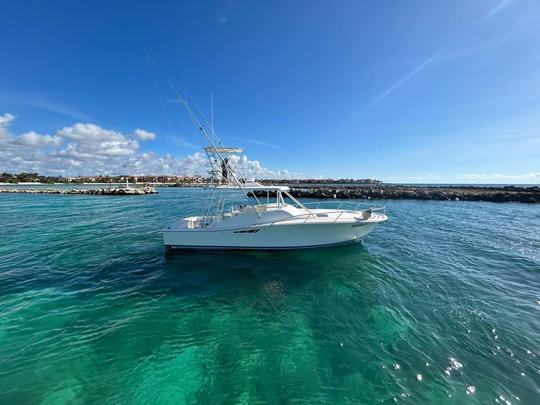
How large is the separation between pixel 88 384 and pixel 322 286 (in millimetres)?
7373

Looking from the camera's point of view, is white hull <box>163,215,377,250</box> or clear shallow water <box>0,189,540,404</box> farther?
white hull <box>163,215,377,250</box>

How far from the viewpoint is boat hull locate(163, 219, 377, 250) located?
11898 millimetres

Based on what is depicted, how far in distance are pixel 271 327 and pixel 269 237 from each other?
18.5ft

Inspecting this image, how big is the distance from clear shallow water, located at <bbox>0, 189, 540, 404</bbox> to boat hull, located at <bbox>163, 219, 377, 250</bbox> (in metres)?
0.62

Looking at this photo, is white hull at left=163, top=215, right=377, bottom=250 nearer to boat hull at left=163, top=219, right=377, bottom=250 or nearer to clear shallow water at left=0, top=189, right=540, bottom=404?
boat hull at left=163, top=219, right=377, bottom=250

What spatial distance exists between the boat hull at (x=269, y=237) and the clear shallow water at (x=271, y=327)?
62 centimetres

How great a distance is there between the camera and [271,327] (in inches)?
265

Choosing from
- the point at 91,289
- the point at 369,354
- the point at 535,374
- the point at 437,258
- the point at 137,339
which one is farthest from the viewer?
the point at 437,258

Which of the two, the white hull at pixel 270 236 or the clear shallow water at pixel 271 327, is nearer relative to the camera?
the clear shallow water at pixel 271 327

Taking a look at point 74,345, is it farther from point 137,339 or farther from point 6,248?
point 6,248

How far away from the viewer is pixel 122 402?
4473 millimetres

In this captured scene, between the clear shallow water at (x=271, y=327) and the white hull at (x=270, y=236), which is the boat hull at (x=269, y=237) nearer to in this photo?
the white hull at (x=270, y=236)


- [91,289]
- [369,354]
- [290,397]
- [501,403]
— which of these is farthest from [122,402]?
[501,403]

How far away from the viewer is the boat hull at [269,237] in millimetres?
11898
